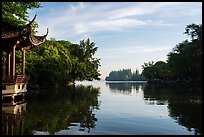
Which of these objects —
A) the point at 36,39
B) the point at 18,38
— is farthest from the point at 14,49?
the point at 36,39

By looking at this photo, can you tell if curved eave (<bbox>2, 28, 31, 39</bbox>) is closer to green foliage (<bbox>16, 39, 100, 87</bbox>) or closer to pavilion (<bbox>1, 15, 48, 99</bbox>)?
pavilion (<bbox>1, 15, 48, 99</bbox>)

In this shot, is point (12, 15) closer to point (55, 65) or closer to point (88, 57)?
point (55, 65)

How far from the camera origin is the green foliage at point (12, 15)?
23.8 meters

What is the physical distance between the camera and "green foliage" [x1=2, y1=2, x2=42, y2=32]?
23797 millimetres

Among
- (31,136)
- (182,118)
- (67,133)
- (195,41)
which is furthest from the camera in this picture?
(195,41)

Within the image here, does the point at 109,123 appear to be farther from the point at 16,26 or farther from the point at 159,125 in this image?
the point at 16,26

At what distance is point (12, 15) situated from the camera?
24.6 metres

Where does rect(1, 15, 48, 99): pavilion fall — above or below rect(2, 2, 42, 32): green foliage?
below

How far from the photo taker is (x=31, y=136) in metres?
10.2

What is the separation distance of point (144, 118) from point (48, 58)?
36.6 meters

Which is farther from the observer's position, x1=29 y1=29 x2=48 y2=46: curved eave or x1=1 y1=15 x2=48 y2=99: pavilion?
x1=29 y1=29 x2=48 y2=46: curved eave

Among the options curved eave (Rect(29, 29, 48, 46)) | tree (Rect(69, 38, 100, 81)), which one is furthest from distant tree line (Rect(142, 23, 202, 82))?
curved eave (Rect(29, 29, 48, 46))

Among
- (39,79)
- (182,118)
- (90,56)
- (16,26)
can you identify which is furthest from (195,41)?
(182,118)

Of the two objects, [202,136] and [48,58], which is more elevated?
[48,58]
